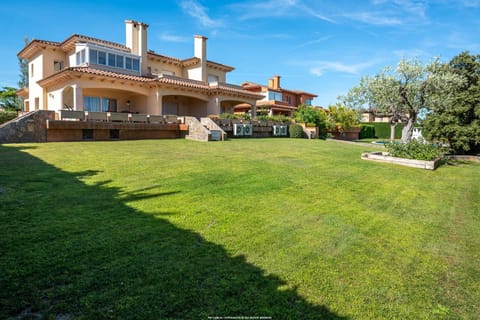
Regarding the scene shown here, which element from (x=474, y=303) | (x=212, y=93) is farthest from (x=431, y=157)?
(x=212, y=93)

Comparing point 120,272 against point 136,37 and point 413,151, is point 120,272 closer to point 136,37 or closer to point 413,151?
point 413,151

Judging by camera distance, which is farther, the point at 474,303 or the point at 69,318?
the point at 474,303

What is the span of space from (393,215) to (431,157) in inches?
341

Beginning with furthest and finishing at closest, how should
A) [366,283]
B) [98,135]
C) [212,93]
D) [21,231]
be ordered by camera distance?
[212,93], [98,135], [21,231], [366,283]

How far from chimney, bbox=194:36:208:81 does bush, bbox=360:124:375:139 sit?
1003 inches

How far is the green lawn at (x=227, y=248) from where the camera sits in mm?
2820

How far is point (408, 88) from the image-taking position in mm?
17094

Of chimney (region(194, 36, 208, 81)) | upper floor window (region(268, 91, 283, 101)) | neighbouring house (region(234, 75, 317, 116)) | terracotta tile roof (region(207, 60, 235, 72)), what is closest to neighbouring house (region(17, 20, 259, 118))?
chimney (region(194, 36, 208, 81))

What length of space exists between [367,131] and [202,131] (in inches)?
1306

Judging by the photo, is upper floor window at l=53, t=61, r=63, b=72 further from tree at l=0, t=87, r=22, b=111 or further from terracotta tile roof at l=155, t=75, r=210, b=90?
tree at l=0, t=87, r=22, b=111

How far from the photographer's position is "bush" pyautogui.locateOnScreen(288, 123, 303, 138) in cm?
2759

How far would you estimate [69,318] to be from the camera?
2.46 meters

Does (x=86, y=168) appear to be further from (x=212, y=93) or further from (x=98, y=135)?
(x=212, y=93)

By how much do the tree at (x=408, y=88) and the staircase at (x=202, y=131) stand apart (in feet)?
34.1
